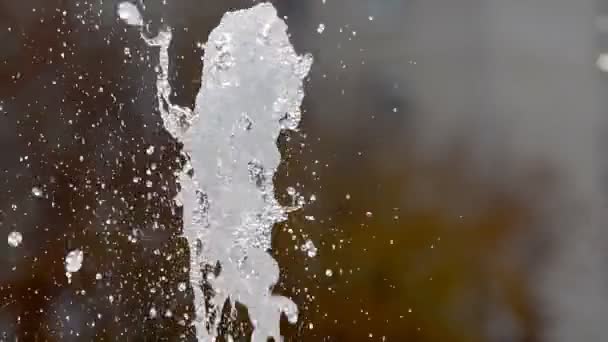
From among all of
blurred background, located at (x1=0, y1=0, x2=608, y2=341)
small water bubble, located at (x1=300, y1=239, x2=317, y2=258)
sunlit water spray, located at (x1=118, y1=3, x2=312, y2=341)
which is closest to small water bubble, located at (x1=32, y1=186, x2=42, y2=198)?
blurred background, located at (x1=0, y1=0, x2=608, y2=341)

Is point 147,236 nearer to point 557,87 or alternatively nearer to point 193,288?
A: point 193,288

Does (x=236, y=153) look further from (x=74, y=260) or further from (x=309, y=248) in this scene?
(x=74, y=260)

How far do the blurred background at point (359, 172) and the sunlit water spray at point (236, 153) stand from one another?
16 mm

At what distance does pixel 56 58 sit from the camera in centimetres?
89

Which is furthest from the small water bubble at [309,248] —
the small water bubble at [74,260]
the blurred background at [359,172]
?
the small water bubble at [74,260]

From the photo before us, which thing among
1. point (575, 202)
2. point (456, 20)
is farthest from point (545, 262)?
point (456, 20)

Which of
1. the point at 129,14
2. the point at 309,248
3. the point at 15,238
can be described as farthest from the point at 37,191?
the point at 309,248

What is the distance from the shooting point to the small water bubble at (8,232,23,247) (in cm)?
94

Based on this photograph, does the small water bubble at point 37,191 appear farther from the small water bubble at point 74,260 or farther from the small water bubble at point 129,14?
the small water bubble at point 129,14

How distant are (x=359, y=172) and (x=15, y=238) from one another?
516mm

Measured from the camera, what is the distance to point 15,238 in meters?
0.94

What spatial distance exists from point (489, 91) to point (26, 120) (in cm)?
64

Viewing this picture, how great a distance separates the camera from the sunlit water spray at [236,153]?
83cm

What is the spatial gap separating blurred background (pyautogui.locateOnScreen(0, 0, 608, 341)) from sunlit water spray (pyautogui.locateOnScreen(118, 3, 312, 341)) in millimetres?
16
